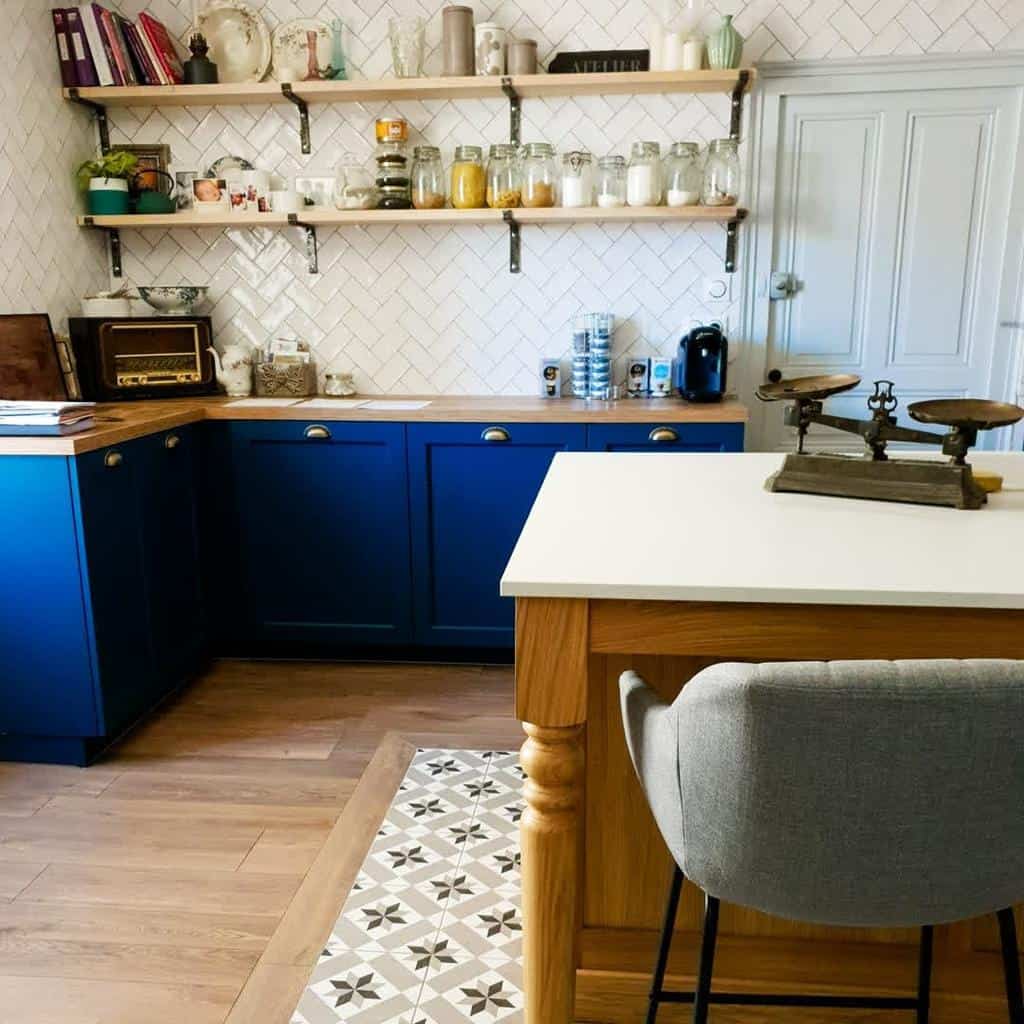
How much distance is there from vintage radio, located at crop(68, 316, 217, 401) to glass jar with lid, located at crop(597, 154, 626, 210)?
1513 millimetres

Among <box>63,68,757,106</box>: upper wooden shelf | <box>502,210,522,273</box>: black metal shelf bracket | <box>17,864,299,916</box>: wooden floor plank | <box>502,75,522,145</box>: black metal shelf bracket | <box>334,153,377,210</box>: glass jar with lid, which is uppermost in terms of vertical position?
<box>63,68,757,106</box>: upper wooden shelf

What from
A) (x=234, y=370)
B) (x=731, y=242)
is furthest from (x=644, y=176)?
(x=234, y=370)

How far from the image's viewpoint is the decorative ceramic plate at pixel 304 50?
334 cm

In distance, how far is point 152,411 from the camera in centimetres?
299

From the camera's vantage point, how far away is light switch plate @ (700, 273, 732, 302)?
3.46 metres

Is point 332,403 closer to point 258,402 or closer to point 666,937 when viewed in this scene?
point 258,402

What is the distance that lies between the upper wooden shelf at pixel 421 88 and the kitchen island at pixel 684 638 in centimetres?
185

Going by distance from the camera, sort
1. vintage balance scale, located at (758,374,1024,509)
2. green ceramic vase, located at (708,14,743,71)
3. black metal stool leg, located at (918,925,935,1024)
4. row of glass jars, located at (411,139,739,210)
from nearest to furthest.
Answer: black metal stool leg, located at (918,925,935,1024), vintage balance scale, located at (758,374,1024,509), green ceramic vase, located at (708,14,743,71), row of glass jars, located at (411,139,739,210)

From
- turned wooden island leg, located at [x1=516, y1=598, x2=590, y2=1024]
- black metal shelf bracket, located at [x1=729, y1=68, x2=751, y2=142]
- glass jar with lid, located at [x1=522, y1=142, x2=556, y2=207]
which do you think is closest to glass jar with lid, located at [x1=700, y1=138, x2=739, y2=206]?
black metal shelf bracket, located at [x1=729, y1=68, x2=751, y2=142]

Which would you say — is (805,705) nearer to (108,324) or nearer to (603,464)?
(603,464)

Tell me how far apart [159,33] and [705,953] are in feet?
11.3

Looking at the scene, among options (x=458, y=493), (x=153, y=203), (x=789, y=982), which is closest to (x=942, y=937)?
(x=789, y=982)

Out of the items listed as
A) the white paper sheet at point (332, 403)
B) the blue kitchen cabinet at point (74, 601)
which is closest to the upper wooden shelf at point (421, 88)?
the white paper sheet at point (332, 403)

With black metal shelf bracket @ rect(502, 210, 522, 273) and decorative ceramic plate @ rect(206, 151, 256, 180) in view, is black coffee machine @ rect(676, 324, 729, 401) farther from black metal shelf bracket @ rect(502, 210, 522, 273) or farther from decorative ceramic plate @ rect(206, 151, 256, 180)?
decorative ceramic plate @ rect(206, 151, 256, 180)
